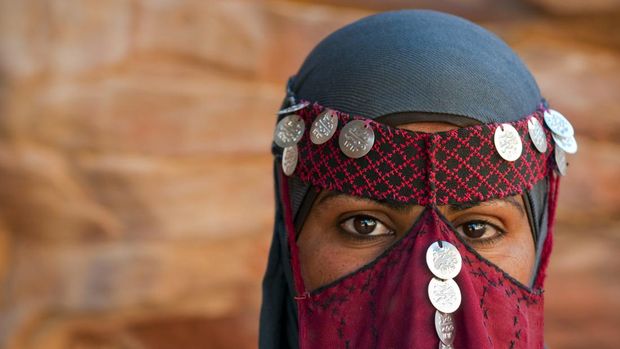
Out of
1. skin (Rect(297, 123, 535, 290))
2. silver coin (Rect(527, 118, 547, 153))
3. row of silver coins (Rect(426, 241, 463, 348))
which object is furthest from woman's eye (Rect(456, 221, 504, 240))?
silver coin (Rect(527, 118, 547, 153))

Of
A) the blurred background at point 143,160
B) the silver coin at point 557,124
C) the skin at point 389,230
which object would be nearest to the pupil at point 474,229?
the skin at point 389,230

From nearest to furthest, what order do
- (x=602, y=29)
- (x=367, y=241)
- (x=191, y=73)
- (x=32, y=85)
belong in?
(x=367, y=241) → (x=32, y=85) → (x=191, y=73) → (x=602, y=29)

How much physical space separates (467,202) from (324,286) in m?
0.39

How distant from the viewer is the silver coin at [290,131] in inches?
88.7

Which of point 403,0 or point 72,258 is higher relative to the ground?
point 403,0

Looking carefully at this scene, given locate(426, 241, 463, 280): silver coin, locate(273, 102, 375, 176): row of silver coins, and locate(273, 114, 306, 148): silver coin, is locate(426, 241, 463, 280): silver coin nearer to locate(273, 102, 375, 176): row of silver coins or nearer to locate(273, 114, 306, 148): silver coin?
locate(273, 102, 375, 176): row of silver coins

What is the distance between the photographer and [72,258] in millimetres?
4664

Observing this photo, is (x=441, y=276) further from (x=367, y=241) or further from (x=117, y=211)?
(x=117, y=211)

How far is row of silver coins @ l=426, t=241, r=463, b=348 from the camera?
1.96m

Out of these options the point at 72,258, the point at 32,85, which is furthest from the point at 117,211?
the point at 32,85

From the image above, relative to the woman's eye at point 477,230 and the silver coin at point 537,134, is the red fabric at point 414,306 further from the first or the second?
the silver coin at point 537,134

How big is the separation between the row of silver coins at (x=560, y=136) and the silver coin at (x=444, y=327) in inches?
21.8

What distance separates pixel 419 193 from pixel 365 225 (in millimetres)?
155

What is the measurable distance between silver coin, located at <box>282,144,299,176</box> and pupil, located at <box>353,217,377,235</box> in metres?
0.23
